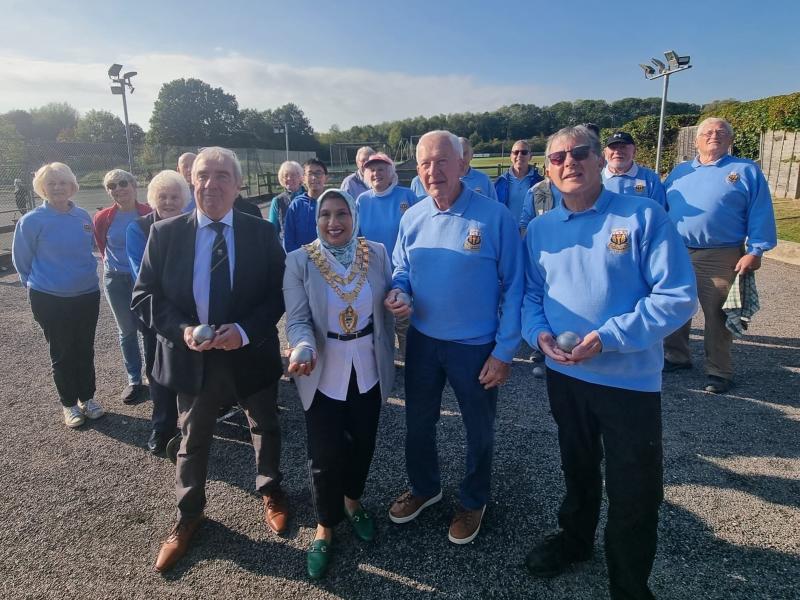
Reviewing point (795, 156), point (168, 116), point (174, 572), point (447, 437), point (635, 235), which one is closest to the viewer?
point (635, 235)

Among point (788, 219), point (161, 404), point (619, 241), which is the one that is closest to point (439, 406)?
point (619, 241)

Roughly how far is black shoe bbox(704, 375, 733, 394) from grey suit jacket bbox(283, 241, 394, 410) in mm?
3690

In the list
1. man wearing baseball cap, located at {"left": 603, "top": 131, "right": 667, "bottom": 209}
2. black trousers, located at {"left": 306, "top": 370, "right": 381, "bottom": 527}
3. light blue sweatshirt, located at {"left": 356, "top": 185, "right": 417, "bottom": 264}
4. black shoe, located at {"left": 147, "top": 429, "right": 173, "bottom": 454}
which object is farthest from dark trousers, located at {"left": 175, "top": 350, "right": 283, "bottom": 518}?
man wearing baseball cap, located at {"left": 603, "top": 131, "right": 667, "bottom": 209}

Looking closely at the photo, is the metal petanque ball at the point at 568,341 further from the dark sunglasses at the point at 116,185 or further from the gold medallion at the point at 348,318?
the dark sunglasses at the point at 116,185

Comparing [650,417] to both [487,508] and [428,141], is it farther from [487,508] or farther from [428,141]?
[428,141]

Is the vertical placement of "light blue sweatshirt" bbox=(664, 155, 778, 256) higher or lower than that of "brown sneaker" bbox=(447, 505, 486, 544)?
higher

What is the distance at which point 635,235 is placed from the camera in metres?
2.04

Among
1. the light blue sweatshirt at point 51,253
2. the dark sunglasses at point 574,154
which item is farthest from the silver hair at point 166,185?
the dark sunglasses at point 574,154

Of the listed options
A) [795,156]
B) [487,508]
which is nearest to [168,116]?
[795,156]

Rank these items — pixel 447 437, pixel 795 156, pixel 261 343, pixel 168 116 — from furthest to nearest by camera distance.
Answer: pixel 168 116 → pixel 795 156 → pixel 447 437 → pixel 261 343

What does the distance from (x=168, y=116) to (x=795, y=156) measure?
247ft

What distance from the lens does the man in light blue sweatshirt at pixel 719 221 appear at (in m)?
4.40

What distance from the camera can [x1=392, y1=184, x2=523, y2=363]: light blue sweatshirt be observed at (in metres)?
2.55

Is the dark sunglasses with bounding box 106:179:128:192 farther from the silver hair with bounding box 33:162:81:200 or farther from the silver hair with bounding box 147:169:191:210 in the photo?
the silver hair with bounding box 147:169:191:210
